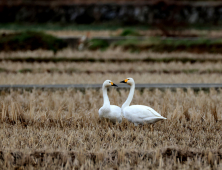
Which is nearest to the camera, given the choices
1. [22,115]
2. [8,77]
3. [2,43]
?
[22,115]

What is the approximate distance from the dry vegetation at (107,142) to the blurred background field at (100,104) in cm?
1

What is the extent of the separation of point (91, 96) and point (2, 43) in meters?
13.7

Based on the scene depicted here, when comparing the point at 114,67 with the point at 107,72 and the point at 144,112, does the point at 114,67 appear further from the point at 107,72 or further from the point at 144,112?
the point at 144,112

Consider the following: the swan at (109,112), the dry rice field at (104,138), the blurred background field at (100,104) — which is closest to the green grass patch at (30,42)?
the blurred background field at (100,104)

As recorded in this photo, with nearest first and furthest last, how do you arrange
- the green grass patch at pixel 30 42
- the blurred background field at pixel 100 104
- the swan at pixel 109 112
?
the blurred background field at pixel 100 104, the swan at pixel 109 112, the green grass patch at pixel 30 42

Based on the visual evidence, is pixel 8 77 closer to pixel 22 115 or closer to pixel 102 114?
pixel 22 115

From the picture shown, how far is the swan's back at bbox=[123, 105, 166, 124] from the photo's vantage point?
15.9 feet

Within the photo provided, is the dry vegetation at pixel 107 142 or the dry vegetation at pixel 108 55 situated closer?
the dry vegetation at pixel 107 142

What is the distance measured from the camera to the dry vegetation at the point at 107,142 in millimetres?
3629

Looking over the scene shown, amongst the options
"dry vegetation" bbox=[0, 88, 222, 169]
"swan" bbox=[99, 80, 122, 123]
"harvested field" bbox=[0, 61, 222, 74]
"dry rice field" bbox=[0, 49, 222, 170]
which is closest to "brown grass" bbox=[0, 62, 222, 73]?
"harvested field" bbox=[0, 61, 222, 74]

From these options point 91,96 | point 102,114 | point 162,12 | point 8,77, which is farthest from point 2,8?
point 102,114

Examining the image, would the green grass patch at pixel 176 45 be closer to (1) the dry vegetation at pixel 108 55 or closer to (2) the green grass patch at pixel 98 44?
(1) the dry vegetation at pixel 108 55

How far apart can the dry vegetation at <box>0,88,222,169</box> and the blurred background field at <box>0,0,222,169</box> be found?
0.01 m

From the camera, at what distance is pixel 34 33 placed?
68.4ft
